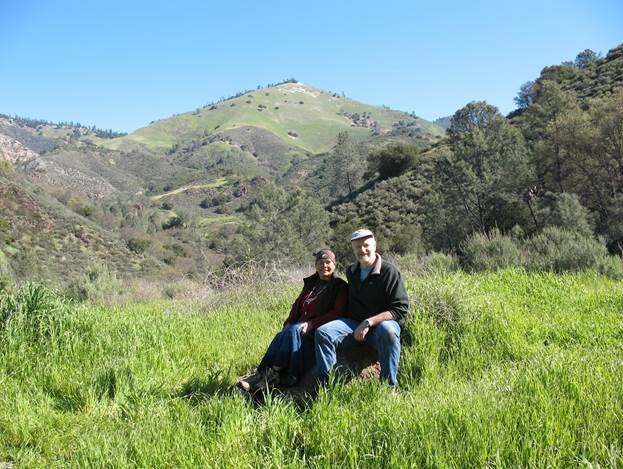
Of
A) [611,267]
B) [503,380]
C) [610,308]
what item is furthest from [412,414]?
[611,267]

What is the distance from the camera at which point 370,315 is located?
4523 mm

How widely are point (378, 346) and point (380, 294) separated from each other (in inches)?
21.9

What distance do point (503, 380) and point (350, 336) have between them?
1.47 m

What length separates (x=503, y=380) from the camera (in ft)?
11.6

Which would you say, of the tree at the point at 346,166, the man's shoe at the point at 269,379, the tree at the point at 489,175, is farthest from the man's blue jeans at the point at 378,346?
the tree at the point at 346,166

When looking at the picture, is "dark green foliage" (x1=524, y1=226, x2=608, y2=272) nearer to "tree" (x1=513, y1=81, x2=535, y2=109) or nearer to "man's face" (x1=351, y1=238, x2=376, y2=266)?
"man's face" (x1=351, y1=238, x2=376, y2=266)

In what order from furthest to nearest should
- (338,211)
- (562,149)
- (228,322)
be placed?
(338,211)
(562,149)
(228,322)

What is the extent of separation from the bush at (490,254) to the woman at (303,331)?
7561mm

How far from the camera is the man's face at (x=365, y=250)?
4.53 meters

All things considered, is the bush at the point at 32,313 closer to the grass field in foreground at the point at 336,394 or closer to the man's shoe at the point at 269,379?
the grass field in foreground at the point at 336,394

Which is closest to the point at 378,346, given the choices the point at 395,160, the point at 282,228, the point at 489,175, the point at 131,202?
the point at 489,175

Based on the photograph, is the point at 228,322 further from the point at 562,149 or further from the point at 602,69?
the point at 602,69

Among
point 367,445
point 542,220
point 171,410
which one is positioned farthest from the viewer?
point 542,220

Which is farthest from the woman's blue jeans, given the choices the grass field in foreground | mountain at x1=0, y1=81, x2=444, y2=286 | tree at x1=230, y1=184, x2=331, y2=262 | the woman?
tree at x1=230, y1=184, x2=331, y2=262
